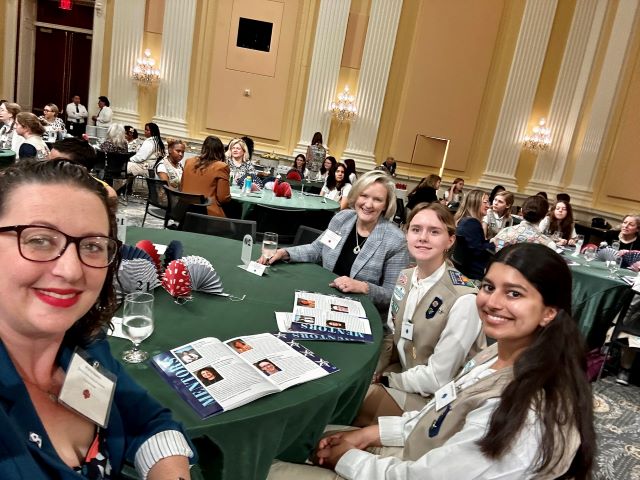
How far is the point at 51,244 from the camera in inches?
33.3

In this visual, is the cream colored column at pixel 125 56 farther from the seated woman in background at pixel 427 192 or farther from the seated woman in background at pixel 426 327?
the seated woman in background at pixel 426 327

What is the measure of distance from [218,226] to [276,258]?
93 centimetres

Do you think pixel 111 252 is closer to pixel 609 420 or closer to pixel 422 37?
pixel 609 420

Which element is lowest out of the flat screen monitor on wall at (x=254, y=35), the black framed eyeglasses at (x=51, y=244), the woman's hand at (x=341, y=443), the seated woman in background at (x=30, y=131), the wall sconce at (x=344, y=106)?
the woman's hand at (x=341, y=443)

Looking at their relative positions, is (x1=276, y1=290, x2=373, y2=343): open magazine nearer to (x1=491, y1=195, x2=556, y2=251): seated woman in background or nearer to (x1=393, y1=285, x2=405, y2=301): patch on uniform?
(x1=393, y1=285, x2=405, y2=301): patch on uniform

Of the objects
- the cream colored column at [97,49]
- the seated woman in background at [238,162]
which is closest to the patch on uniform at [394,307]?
the seated woman in background at [238,162]

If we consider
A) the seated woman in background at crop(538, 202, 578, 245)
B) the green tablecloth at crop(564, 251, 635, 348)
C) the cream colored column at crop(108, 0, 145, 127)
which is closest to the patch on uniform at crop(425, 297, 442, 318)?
the green tablecloth at crop(564, 251, 635, 348)

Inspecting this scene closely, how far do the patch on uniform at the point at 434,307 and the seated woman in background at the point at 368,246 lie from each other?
48cm

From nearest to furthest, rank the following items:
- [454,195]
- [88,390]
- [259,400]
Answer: [88,390], [259,400], [454,195]

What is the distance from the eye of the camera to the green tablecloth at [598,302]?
4043 millimetres

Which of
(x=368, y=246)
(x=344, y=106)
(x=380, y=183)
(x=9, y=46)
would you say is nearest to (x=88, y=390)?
(x=368, y=246)

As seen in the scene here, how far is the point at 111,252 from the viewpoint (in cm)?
95

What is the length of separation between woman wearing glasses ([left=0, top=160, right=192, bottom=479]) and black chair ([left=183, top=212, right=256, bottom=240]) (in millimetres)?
2261

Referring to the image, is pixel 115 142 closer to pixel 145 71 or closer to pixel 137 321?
pixel 145 71
